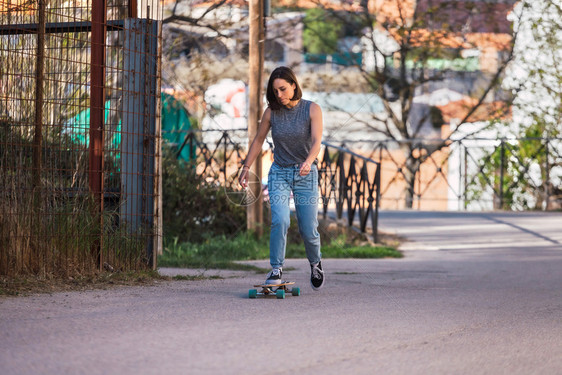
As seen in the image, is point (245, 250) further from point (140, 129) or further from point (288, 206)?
point (288, 206)

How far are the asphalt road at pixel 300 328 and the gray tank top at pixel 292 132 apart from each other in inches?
41.3

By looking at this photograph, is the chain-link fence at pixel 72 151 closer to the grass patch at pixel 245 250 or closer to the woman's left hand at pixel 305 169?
the grass patch at pixel 245 250

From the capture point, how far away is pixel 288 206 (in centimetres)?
704

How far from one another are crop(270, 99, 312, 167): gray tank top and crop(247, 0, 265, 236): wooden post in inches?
235

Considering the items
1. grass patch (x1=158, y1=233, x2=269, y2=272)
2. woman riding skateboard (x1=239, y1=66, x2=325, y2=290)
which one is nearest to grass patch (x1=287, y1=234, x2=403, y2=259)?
grass patch (x1=158, y1=233, x2=269, y2=272)

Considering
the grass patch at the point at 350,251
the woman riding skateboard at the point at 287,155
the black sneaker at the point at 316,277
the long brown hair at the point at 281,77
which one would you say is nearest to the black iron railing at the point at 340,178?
the grass patch at the point at 350,251

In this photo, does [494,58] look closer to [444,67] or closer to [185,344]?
[444,67]

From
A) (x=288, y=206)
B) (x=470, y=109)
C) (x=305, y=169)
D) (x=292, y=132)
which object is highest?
(x=470, y=109)

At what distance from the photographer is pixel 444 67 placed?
26.5 meters

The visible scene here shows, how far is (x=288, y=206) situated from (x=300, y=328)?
5.82 feet

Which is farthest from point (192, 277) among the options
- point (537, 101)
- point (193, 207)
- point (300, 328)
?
point (537, 101)

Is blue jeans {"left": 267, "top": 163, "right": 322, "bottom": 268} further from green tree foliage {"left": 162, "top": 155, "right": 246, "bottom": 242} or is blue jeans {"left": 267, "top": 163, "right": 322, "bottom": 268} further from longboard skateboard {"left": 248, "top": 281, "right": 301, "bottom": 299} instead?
green tree foliage {"left": 162, "top": 155, "right": 246, "bottom": 242}

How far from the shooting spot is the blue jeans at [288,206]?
7094 mm

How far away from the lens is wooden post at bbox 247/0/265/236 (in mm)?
13094
